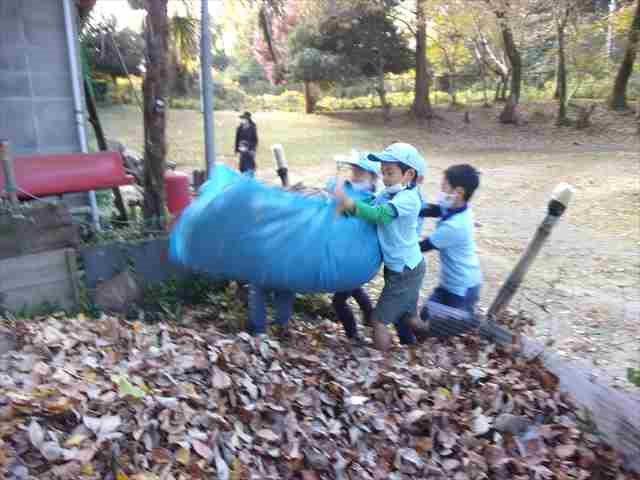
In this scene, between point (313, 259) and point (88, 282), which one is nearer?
point (313, 259)

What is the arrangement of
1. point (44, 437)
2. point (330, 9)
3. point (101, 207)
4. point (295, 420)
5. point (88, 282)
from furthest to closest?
1. point (330, 9)
2. point (101, 207)
3. point (88, 282)
4. point (295, 420)
5. point (44, 437)

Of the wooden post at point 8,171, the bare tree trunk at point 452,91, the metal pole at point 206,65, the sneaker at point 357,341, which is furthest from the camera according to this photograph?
the bare tree trunk at point 452,91

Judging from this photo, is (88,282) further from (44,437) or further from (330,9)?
(330,9)

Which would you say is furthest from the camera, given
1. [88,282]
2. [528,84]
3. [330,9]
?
[528,84]

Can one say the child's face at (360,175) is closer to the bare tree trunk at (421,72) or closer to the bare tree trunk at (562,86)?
the bare tree trunk at (421,72)

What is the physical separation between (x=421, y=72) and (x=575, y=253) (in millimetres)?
18861

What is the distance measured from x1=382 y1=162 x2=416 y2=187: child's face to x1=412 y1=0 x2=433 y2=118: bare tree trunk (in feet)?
71.4

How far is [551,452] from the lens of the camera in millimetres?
3121

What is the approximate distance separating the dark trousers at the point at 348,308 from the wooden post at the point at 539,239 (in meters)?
0.94

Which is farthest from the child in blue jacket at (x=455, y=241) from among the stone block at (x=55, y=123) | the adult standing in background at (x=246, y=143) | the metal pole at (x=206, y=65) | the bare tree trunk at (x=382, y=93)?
the bare tree trunk at (x=382, y=93)

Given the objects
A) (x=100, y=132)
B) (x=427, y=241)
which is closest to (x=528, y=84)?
(x=100, y=132)

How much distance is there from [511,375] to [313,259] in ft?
4.11

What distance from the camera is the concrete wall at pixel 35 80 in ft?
22.7

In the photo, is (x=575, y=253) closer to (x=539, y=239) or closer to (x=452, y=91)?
(x=539, y=239)
